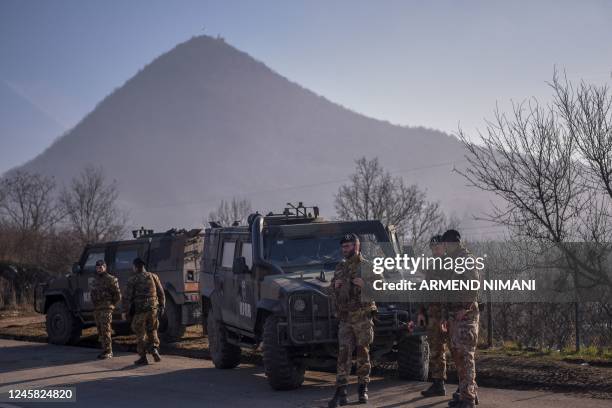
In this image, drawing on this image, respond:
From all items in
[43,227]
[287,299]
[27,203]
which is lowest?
[287,299]

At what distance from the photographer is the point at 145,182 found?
616 ft

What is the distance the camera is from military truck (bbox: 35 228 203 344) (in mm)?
16594

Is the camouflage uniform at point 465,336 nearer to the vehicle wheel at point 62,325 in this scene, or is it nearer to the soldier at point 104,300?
the soldier at point 104,300

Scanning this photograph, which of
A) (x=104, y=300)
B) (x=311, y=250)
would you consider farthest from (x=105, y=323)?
(x=311, y=250)

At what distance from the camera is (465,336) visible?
27.6 feet

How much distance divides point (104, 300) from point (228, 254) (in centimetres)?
341

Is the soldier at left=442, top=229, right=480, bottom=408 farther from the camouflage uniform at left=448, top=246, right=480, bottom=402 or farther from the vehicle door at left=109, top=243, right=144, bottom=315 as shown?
the vehicle door at left=109, top=243, right=144, bottom=315

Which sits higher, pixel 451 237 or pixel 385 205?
pixel 385 205

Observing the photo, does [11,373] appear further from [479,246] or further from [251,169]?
[251,169]

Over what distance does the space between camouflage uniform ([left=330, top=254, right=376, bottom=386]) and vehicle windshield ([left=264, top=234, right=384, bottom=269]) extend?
1.98 metres

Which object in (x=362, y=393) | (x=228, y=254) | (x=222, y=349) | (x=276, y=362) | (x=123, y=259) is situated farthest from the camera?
(x=123, y=259)

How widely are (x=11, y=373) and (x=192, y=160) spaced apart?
186 metres

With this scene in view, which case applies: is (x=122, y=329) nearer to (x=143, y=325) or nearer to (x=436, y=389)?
(x=143, y=325)

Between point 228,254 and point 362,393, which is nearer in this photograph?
point 362,393
